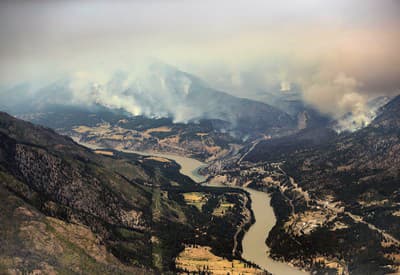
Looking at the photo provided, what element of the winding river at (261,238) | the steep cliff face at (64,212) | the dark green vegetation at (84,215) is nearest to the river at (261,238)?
the winding river at (261,238)

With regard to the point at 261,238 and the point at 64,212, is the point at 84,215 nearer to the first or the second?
the point at 64,212

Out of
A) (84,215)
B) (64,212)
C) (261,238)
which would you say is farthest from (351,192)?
(64,212)

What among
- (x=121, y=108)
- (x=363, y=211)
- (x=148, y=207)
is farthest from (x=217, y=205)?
(x=121, y=108)

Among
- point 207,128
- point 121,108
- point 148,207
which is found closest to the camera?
point 148,207

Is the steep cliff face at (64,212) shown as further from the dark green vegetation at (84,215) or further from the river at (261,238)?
the river at (261,238)

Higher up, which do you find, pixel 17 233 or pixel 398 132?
pixel 398 132

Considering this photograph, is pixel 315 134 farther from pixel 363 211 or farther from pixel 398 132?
pixel 363 211

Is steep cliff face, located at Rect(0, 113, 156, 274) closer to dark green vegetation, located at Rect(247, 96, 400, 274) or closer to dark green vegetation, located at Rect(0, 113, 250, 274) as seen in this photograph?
dark green vegetation, located at Rect(0, 113, 250, 274)
